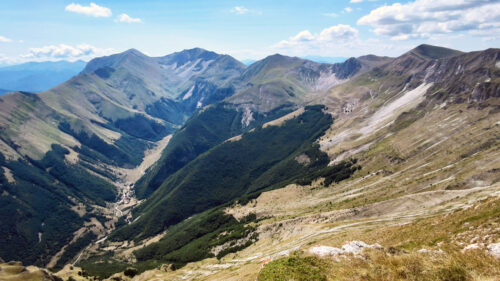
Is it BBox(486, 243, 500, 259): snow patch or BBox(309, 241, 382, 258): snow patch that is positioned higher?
BBox(486, 243, 500, 259): snow patch

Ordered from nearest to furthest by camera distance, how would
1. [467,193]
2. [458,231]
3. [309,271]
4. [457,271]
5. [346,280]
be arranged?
[457,271] → [346,280] → [309,271] → [458,231] → [467,193]

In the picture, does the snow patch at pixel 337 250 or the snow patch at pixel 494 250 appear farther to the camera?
the snow patch at pixel 337 250

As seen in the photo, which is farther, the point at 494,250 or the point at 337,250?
the point at 337,250

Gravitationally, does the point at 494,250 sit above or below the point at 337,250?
above

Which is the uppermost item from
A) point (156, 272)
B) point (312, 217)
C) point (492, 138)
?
point (492, 138)

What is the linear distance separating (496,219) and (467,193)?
10796cm

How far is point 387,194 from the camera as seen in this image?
Result: 17512 cm

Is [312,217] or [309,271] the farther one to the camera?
[312,217]

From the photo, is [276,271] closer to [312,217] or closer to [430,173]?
[312,217]

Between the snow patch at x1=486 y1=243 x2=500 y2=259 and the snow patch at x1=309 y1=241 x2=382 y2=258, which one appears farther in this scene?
the snow patch at x1=309 y1=241 x2=382 y2=258

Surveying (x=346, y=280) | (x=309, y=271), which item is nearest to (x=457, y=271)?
(x=346, y=280)

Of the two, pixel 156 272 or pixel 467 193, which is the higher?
pixel 467 193

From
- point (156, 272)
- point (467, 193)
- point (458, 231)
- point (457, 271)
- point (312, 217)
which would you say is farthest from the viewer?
point (156, 272)

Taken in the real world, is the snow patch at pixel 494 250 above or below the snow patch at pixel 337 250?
above
